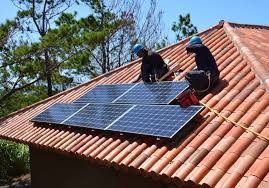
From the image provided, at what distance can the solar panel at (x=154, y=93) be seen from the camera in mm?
7246

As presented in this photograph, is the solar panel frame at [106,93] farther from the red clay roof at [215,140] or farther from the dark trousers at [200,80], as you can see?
the dark trousers at [200,80]

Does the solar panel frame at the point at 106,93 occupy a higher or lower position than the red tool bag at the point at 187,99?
higher

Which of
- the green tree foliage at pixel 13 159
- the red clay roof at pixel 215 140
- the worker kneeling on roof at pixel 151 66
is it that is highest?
the worker kneeling on roof at pixel 151 66

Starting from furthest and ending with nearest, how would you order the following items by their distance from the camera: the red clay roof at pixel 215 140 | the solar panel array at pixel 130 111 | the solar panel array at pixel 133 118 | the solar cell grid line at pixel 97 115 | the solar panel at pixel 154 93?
the solar cell grid line at pixel 97 115 → the solar panel at pixel 154 93 → the solar panel array at pixel 130 111 → the solar panel array at pixel 133 118 → the red clay roof at pixel 215 140

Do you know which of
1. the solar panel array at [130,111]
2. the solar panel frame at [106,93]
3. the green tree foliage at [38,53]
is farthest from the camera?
the green tree foliage at [38,53]

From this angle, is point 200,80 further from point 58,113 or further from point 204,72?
point 58,113

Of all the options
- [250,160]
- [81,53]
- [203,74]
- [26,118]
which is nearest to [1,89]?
[81,53]

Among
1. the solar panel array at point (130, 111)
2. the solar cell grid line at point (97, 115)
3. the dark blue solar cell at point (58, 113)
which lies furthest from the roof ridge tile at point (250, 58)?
the dark blue solar cell at point (58, 113)

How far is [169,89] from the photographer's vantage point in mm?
7535

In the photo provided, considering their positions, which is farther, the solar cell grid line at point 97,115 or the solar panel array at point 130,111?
the solar cell grid line at point 97,115

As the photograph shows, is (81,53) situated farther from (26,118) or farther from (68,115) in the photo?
(68,115)

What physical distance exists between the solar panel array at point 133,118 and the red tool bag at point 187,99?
4.6 inches

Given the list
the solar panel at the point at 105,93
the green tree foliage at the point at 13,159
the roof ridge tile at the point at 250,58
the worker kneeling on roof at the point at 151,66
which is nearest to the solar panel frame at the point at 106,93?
the solar panel at the point at 105,93

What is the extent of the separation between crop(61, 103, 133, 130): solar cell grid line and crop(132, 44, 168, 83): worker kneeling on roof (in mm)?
1152
